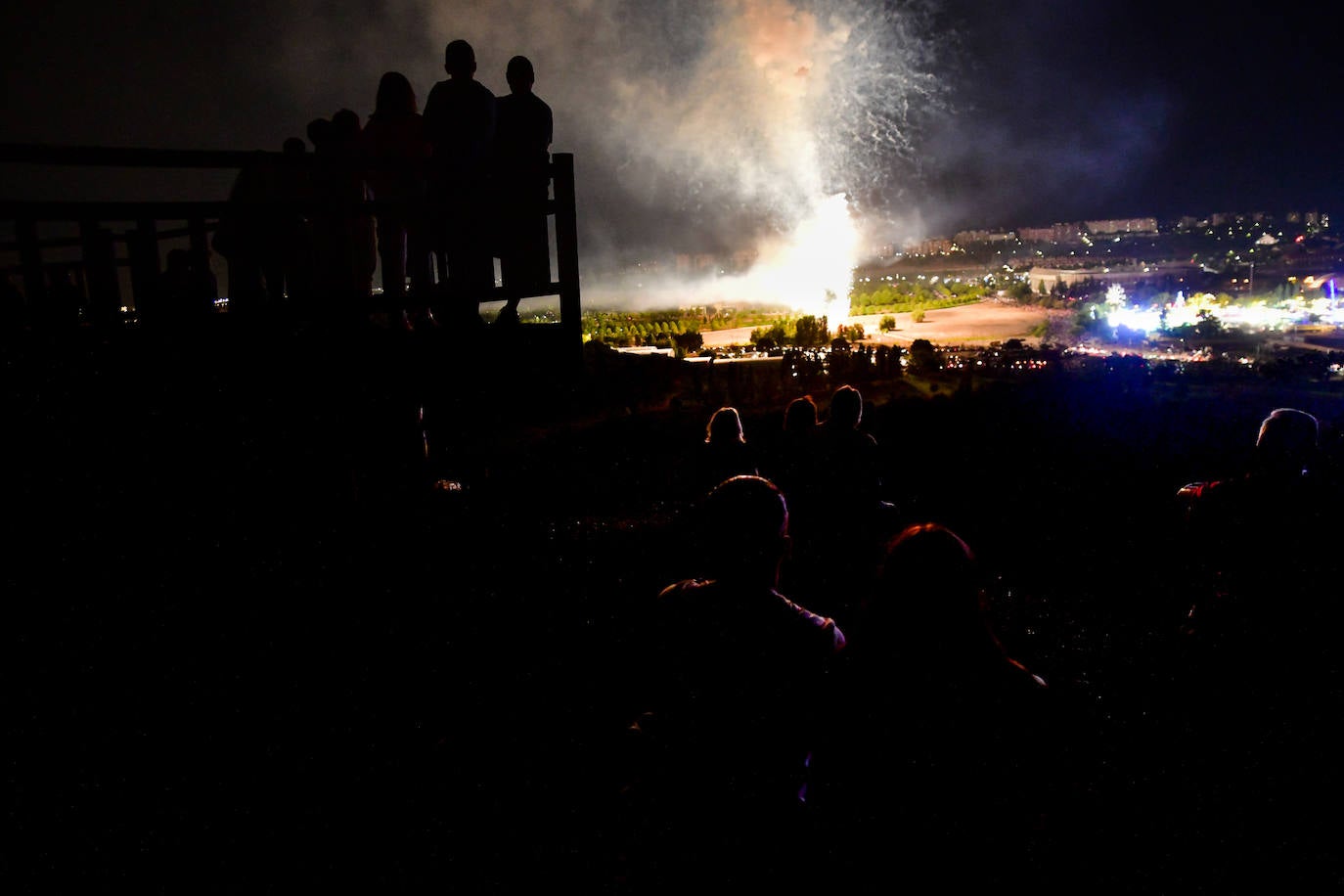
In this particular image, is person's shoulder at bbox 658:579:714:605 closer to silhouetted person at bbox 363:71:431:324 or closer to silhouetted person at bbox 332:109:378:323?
silhouetted person at bbox 332:109:378:323

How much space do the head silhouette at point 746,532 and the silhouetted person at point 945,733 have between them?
43 cm

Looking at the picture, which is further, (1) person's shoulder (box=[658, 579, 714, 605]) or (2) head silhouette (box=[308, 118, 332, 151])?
(2) head silhouette (box=[308, 118, 332, 151])

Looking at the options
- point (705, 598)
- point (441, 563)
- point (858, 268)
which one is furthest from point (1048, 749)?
point (858, 268)

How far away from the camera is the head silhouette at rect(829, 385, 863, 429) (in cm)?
621

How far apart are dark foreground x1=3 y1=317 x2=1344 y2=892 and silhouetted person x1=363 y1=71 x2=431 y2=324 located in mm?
695

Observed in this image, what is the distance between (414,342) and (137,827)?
3.99 m

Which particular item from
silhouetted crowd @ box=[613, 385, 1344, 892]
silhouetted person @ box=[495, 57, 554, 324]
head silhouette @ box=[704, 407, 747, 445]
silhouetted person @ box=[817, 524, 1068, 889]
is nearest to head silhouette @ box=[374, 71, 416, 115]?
silhouetted person @ box=[495, 57, 554, 324]

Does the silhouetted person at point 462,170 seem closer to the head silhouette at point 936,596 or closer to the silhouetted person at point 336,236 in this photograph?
the silhouetted person at point 336,236

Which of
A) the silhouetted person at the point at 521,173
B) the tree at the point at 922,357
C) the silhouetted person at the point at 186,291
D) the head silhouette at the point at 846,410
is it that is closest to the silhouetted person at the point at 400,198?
the silhouetted person at the point at 521,173

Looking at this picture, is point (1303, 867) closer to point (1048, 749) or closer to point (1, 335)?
point (1048, 749)

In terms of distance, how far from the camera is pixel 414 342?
255 inches

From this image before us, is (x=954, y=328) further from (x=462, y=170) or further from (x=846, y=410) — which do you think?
(x=462, y=170)

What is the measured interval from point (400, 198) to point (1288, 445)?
6.85m

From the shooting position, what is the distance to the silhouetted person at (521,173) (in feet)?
20.9
